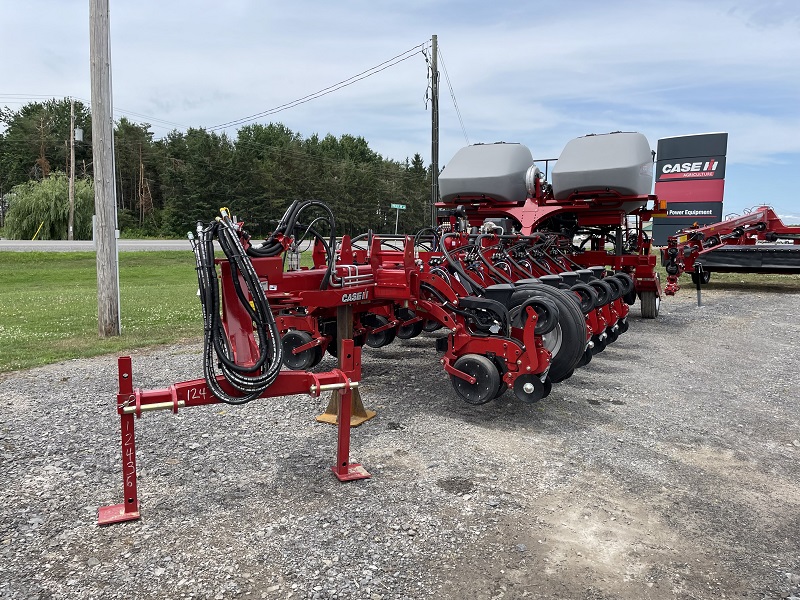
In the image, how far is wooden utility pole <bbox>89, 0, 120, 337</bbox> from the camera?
7.76 metres

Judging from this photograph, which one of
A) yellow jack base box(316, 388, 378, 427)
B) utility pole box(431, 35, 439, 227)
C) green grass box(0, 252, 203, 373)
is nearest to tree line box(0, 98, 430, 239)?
green grass box(0, 252, 203, 373)

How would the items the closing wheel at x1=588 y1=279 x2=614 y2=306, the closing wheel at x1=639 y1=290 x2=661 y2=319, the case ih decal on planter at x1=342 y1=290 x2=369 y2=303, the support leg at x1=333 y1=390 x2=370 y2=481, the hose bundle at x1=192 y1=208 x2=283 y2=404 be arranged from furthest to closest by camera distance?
the closing wheel at x1=639 y1=290 x2=661 y2=319 → the closing wheel at x1=588 y1=279 x2=614 y2=306 → the case ih decal on planter at x1=342 y1=290 x2=369 y2=303 → the support leg at x1=333 y1=390 x2=370 y2=481 → the hose bundle at x1=192 y1=208 x2=283 y2=404

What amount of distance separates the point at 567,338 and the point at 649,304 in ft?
18.6

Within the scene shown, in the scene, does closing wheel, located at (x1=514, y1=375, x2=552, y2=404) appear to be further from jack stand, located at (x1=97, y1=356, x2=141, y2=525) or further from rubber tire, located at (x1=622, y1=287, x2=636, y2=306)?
rubber tire, located at (x1=622, y1=287, x2=636, y2=306)

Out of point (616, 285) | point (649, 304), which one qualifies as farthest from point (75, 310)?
point (649, 304)

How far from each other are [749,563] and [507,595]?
1.15 metres

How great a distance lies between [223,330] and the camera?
3.41m

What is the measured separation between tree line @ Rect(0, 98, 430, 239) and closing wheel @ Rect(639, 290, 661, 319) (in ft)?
99.3

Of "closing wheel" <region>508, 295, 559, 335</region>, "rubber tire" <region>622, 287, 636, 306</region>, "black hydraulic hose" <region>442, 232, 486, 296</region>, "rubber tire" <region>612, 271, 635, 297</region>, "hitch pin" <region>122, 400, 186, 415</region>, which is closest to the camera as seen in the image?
"hitch pin" <region>122, 400, 186, 415</region>

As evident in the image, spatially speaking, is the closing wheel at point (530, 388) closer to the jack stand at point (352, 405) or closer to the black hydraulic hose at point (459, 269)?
the black hydraulic hose at point (459, 269)

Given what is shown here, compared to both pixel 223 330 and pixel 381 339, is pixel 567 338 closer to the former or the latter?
pixel 223 330

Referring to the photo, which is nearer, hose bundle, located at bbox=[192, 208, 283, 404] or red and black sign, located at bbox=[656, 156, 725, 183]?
hose bundle, located at bbox=[192, 208, 283, 404]

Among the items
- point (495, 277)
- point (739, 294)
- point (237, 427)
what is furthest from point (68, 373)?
point (739, 294)

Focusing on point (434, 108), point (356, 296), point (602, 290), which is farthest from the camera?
point (434, 108)
